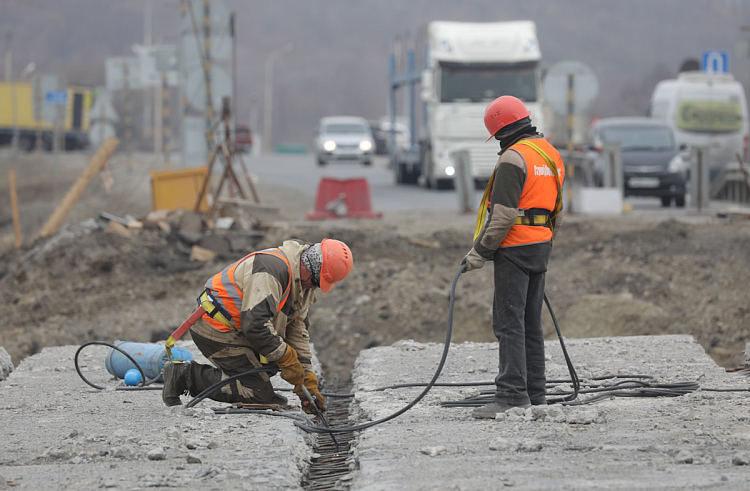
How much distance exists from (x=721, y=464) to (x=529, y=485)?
103 cm

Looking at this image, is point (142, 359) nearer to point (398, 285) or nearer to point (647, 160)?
point (398, 285)

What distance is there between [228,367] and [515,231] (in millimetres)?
1977

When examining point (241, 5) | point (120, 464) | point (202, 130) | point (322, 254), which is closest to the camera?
point (120, 464)

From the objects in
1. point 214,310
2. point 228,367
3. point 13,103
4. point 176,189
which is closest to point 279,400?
point 228,367

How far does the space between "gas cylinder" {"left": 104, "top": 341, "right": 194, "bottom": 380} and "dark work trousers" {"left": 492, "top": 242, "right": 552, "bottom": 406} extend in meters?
2.54

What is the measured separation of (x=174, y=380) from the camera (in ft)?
18.6

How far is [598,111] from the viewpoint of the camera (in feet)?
314

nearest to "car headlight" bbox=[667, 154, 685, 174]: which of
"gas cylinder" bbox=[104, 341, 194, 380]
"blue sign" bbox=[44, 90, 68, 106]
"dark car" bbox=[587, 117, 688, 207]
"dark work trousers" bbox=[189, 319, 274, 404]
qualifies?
"dark car" bbox=[587, 117, 688, 207]

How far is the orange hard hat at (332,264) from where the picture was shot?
5121 millimetres

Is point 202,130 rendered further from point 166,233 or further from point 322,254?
point 322,254

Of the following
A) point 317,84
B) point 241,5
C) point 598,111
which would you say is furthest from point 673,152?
point 241,5

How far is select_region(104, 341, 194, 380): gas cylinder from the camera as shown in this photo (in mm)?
6758

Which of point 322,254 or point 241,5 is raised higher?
point 241,5

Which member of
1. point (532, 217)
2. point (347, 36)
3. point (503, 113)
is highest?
point (347, 36)
